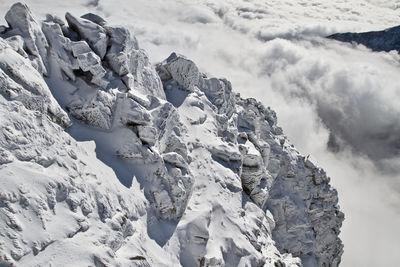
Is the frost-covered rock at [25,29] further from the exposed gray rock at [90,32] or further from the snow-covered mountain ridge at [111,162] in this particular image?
the exposed gray rock at [90,32]

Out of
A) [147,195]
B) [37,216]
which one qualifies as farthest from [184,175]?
[37,216]

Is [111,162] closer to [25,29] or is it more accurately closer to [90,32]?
[25,29]

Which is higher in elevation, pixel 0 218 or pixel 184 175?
pixel 0 218

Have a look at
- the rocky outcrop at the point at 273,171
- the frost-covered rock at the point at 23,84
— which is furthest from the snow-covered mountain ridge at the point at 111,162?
the rocky outcrop at the point at 273,171

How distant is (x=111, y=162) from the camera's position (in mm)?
20391

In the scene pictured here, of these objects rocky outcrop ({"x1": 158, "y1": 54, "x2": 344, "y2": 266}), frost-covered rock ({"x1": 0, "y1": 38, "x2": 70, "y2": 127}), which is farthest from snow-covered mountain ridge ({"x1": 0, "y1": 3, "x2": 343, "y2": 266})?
rocky outcrop ({"x1": 158, "y1": 54, "x2": 344, "y2": 266})

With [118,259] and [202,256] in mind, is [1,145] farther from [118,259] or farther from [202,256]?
[202,256]

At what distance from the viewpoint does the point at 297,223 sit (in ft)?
186

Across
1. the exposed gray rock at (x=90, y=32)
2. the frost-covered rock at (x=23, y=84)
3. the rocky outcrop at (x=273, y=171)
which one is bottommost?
the rocky outcrop at (x=273, y=171)

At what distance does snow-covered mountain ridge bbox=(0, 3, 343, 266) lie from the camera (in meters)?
13.4

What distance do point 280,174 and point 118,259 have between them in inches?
1995

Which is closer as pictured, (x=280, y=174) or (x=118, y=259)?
(x=118, y=259)

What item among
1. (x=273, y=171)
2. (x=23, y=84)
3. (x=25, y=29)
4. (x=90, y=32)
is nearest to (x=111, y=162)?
(x=23, y=84)

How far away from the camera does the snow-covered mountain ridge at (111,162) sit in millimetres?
13445
